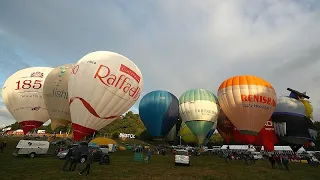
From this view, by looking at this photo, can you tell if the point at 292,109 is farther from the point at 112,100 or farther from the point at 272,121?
the point at 112,100

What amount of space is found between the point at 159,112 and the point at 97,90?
21.8 m

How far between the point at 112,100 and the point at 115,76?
98.9 inches

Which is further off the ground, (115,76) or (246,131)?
(115,76)

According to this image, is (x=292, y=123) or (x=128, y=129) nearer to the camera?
(x=292, y=123)

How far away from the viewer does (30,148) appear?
24438 millimetres

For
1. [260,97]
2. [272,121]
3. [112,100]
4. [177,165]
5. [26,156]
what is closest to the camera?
[177,165]

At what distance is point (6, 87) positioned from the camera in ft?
127

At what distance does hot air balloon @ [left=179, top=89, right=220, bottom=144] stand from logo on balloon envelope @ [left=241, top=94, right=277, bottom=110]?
7.11 m

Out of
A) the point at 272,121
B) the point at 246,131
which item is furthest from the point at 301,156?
the point at 246,131

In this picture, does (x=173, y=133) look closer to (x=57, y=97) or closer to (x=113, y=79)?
(x=57, y=97)

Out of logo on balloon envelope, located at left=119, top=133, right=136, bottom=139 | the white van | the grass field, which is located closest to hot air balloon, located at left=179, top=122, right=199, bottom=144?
logo on balloon envelope, located at left=119, top=133, right=136, bottom=139

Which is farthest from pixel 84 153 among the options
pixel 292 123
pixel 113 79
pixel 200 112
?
pixel 292 123

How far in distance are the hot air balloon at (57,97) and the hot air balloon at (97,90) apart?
7.68m

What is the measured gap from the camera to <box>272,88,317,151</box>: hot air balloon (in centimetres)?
3991
